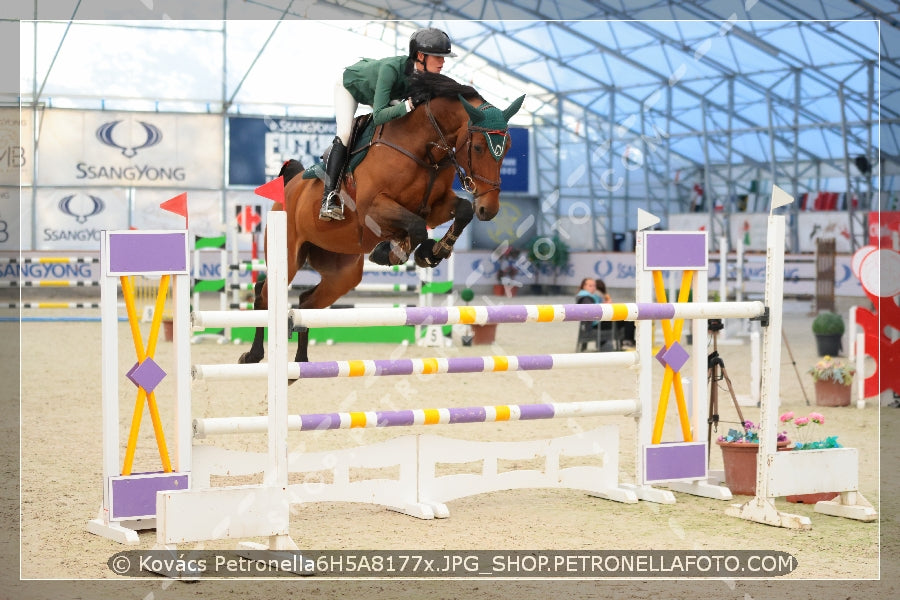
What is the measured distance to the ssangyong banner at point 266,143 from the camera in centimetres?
2100

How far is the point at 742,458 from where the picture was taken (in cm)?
451

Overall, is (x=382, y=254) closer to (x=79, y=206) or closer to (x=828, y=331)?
(x=828, y=331)

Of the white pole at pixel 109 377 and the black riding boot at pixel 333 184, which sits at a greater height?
the black riding boot at pixel 333 184

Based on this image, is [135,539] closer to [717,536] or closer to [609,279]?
[717,536]

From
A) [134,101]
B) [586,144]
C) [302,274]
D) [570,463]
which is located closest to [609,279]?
[586,144]

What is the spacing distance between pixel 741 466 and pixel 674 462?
0.99 feet

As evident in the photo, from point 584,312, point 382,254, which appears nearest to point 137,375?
point 382,254

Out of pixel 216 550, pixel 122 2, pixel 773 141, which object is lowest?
pixel 216 550

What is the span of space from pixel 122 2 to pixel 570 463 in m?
16.0

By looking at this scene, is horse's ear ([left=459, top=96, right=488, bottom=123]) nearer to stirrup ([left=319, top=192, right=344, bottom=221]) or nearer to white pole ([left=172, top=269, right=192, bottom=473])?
stirrup ([left=319, top=192, right=344, bottom=221])

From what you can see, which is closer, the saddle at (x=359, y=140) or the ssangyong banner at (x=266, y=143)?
the saddle at (x=359, y=140)

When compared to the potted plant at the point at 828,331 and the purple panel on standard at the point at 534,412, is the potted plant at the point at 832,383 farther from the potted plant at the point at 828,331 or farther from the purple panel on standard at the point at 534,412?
the purple panel on standard at the point at 534,412

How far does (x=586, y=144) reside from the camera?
22.6m

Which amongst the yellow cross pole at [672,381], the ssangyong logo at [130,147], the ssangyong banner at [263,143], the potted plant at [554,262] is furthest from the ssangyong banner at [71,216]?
the yellow cross pole at [672,381]
